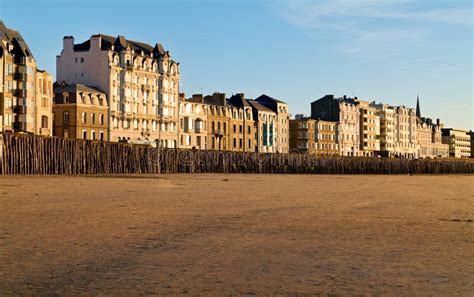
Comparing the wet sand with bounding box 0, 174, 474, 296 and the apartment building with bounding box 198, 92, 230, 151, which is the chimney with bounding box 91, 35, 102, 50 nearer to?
the apartment building with bounding box 198, 92, 230, 151

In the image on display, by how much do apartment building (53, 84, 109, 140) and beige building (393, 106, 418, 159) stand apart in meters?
108

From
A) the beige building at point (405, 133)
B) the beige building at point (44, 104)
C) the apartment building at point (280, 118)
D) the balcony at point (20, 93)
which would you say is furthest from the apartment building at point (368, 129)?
the balcony at point (20, 93)

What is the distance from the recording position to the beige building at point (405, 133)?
18575cm

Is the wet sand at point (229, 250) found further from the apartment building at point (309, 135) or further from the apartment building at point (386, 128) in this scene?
the apartment building at point (386, 128)

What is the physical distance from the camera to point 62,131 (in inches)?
3460

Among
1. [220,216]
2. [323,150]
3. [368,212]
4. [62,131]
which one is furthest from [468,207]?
[323,150]

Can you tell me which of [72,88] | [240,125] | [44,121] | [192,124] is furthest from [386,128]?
[44,121]

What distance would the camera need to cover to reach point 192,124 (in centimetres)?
10969

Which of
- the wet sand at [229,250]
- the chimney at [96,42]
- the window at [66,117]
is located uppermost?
the chimney at [96,42]

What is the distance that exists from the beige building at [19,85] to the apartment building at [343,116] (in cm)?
8668

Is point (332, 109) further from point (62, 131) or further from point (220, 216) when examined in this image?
point (220, 216)

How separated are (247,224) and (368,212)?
5808 mm

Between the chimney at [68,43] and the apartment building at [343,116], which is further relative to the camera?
the apartment building at [343,116]

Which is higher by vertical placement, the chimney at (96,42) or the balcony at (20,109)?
the chimney at (96,42)
